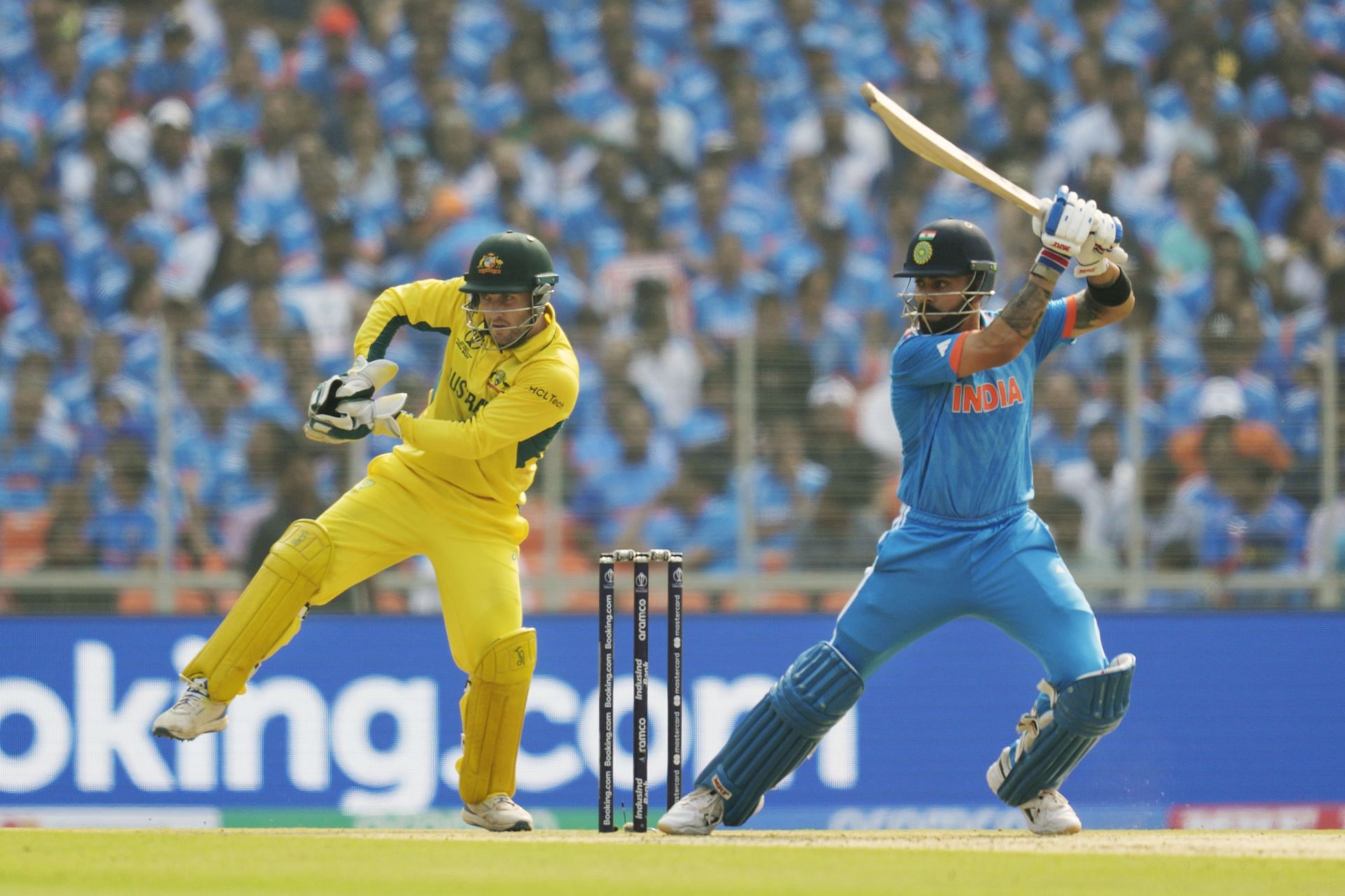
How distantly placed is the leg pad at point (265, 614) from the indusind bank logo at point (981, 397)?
2267 millimetres

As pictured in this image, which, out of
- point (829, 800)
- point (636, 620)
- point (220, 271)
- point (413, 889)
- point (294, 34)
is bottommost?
point (829, 800)

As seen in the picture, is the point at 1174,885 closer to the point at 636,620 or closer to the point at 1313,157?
the point at 636,620

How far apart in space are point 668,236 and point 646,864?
7.43 metres

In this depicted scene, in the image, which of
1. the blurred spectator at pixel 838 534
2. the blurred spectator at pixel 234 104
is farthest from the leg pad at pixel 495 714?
the blurred spectator at pixel 234 104

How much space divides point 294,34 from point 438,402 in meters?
7.64

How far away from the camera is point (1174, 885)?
17.2 ft

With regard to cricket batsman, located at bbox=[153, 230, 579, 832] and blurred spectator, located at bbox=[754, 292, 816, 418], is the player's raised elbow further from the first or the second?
blurred spectator, located at bbox=[754, 292, 816, 418]

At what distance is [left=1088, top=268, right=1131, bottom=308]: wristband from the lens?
6348 millimetres

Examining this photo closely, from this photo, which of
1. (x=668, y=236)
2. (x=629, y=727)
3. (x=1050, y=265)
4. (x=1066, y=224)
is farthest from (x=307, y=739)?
(x=1066, y=224)

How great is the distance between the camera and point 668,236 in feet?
41.2

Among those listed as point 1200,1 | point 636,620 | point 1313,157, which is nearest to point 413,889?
point 636,620

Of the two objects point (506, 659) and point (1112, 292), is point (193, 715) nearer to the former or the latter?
point (506, 659)

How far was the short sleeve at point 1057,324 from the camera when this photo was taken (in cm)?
645

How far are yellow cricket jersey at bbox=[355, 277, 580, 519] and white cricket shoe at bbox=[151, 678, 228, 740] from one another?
3.54 feet
